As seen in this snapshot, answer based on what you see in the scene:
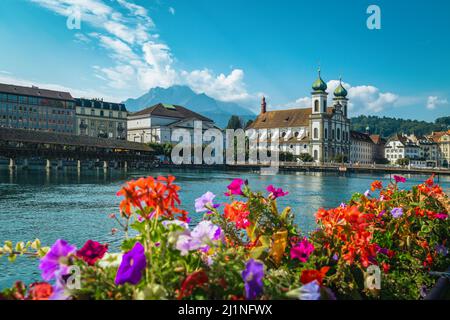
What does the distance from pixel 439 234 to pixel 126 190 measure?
3885 mm

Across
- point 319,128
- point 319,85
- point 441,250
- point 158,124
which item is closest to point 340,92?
point 319,85

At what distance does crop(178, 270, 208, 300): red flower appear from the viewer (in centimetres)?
164

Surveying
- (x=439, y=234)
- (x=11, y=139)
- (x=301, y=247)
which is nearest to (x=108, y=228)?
(x=439, y=234)

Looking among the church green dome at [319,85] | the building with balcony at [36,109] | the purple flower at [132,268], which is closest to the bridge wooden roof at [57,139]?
the building with balcony at [36,109]

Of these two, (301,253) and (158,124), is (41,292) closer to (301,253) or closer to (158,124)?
(301,253)

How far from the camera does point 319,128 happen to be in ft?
329

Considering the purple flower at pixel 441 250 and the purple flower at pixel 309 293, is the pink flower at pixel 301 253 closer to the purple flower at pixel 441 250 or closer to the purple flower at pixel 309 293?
the purple flower at pixel 309 293

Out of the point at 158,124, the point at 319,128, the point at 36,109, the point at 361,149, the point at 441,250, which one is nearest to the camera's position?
the point at 441,250

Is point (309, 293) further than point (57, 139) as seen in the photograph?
No

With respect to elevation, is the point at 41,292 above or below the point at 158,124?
below

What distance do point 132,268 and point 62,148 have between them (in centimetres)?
6341

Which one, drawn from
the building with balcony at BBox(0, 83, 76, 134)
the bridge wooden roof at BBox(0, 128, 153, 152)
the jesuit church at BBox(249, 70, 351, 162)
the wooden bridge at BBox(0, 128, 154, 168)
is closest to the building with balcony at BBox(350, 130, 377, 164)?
the jesuit church at BBox(249, 70, 351, 162)
